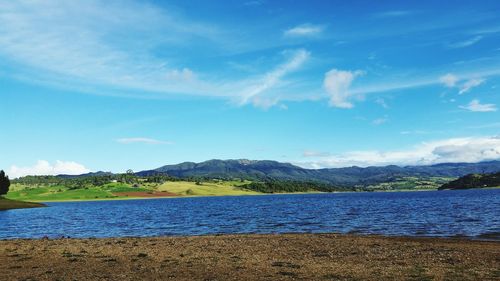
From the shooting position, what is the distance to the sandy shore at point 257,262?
28828 millimetres

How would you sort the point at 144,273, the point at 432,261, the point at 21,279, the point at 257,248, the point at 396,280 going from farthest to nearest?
the point at 257,248 < the point at 432,261 < the point at 144,273 < the point at 21,279 < the point at 396,280

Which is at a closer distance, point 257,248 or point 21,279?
point 21,279

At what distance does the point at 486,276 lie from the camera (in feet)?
88.3

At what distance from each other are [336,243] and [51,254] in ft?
96.3

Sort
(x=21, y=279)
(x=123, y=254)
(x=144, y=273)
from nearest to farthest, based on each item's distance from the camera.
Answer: (x=21, y=279) < (x=144, y=273) < (x=123, y=254)

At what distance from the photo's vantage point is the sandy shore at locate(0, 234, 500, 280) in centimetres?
2883

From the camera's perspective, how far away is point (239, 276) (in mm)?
28828

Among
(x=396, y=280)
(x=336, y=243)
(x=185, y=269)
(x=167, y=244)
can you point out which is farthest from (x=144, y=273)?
(x=336, y=243)

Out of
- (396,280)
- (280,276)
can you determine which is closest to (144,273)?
(280,276)

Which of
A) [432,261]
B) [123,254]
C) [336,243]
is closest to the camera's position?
[432,261]

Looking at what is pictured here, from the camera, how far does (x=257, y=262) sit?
35.0 m

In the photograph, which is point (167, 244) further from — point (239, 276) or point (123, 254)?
point (239, 276)

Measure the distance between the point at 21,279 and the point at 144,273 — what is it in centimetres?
771

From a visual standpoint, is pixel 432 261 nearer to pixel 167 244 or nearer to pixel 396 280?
pixel 396 280
